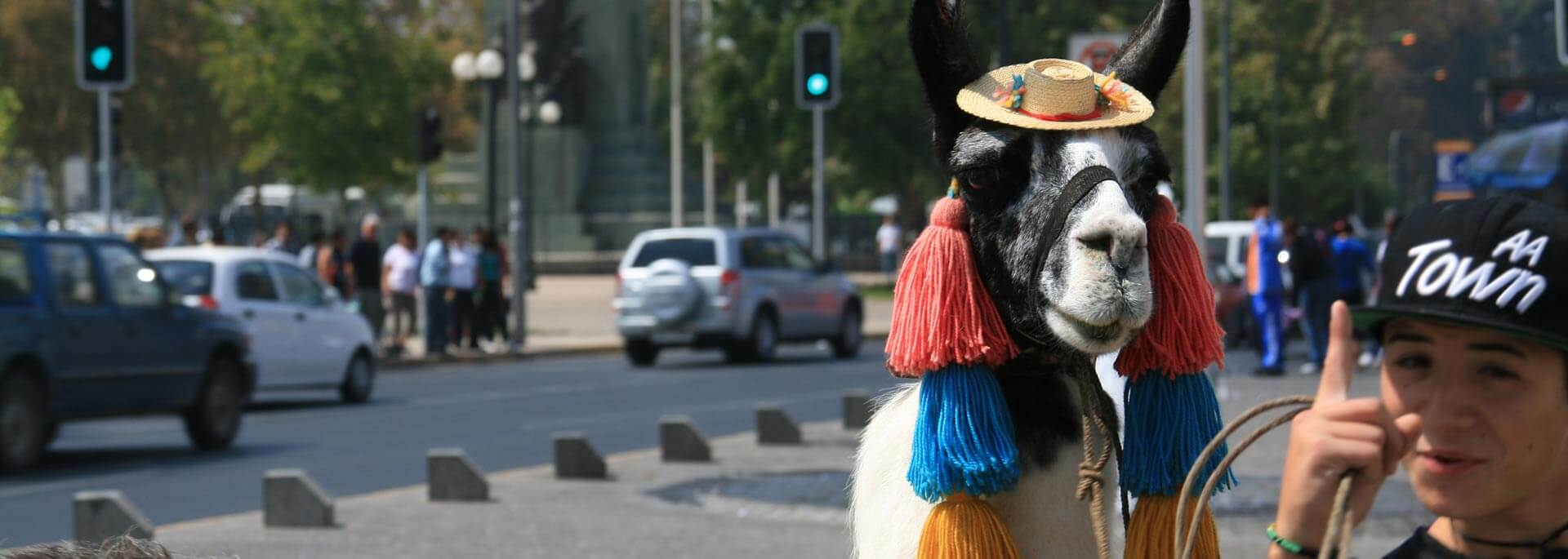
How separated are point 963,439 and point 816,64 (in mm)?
20882

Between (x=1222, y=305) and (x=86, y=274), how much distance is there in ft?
58.9

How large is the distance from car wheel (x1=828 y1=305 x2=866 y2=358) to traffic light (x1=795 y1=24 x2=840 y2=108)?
15.4 ft

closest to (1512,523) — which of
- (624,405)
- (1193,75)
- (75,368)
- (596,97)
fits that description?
(1193,75)

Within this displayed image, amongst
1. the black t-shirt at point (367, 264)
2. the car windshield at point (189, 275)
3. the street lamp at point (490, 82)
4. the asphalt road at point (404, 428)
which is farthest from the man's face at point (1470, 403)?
the street lamp at point (490, 82)

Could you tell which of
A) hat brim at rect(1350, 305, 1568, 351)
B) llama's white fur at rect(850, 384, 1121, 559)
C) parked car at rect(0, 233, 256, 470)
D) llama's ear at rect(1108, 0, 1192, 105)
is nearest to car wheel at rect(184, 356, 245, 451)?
parked car at rect(0, 233, 256, 470)

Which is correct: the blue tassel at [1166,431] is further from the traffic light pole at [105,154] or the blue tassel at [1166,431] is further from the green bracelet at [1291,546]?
the traffic light pole at [105,154]

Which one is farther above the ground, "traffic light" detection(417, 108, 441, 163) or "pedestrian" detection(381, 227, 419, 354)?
"traffic light" detection(417, 108, 441, 163)

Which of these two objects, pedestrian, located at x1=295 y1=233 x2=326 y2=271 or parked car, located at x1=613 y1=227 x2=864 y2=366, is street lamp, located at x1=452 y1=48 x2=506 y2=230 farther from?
parked car, located at x1=613 y1=227 x2=864 y2=366

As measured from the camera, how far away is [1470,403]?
2.01m

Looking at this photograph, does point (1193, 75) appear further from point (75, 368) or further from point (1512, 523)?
point (1512, 523)

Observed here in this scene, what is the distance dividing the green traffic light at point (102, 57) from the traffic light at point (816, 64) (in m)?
7.51

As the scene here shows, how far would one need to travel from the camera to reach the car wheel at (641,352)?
26.8m

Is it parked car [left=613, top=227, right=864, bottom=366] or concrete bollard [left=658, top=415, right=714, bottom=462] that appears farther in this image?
parked car [left=613, top=227, right=864, bottom=366]

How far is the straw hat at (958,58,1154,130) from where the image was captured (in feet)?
11.1
